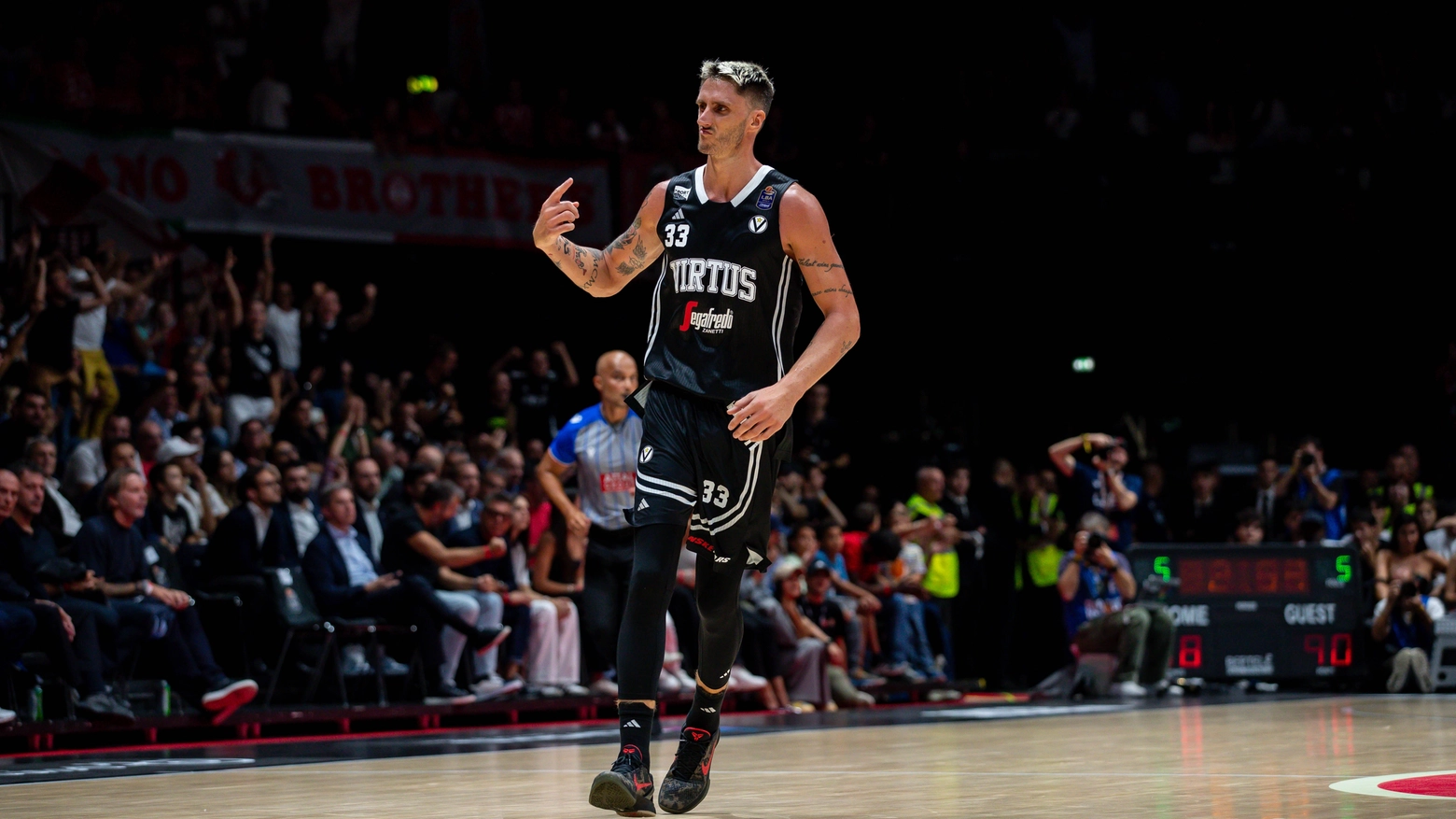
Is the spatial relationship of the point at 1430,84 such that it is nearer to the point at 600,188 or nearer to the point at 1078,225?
the point at 1078,225

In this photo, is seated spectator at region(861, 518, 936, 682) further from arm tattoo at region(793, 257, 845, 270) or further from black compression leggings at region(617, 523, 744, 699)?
arm tattoo at region(793, 257, 845, 270)

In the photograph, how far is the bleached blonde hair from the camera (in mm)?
5148

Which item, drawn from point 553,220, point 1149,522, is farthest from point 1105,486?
point 553,220

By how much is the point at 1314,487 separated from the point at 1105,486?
214 centimetres

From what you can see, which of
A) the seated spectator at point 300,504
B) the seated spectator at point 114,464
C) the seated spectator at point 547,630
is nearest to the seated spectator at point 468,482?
the seated spectator at point 547,630

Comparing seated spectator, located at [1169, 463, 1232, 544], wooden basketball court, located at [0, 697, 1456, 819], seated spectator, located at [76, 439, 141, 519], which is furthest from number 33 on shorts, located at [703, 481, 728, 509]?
seated spectator, located at [1169, 463, 1232, 544]

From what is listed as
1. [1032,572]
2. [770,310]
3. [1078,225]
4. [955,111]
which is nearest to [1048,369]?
[1078,225]

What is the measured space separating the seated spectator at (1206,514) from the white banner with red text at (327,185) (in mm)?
6180

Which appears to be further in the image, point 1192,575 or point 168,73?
point 168,73

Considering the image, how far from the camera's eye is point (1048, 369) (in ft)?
68.0

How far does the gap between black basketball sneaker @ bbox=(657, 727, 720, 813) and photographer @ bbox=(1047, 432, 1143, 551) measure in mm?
10116

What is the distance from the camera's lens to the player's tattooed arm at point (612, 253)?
5285 millimetres

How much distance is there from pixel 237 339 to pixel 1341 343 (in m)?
12.5

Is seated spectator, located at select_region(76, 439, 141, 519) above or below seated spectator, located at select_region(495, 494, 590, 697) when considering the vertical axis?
above
